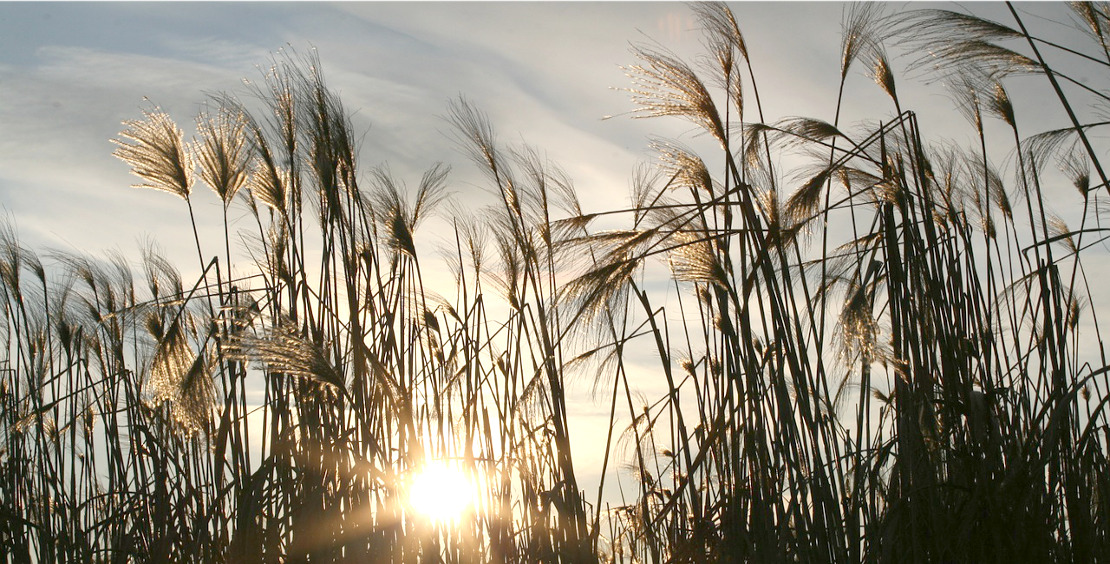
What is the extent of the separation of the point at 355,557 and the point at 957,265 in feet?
5.81

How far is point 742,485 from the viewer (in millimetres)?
2166

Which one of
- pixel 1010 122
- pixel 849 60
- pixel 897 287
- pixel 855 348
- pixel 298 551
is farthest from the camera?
pixel 1010 122

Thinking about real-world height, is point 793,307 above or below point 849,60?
below

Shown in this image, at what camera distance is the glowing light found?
2.38 meters

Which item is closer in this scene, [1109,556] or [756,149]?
[1109,556]

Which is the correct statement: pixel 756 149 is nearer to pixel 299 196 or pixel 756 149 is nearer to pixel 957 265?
pixel 957 265

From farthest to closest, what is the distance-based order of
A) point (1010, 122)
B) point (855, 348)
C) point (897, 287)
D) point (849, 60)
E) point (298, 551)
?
point (1010, 122) → point (849, 60) → point (298, 551) → point (897, 287) → point (855, 348)

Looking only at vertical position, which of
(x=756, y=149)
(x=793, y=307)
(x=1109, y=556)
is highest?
(x=756, y=149)

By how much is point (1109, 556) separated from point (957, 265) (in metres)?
0.76

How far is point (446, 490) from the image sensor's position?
2477mm

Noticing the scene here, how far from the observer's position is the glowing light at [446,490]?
2.38 m

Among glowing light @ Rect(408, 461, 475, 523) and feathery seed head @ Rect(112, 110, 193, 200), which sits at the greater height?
feathery seed head @ Rect(112, 110, 193, 200)

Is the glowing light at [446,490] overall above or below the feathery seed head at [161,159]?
below

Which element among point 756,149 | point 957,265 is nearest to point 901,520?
point 957,265
